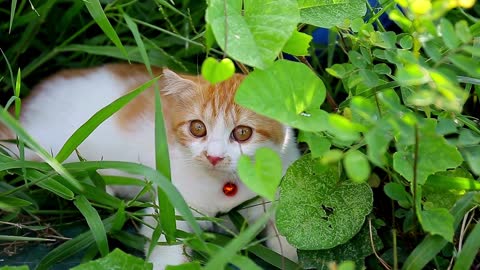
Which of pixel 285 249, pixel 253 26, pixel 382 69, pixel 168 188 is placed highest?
pixel 253 26

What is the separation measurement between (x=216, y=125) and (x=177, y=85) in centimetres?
15

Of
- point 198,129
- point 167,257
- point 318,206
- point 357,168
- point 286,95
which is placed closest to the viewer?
point 357,168

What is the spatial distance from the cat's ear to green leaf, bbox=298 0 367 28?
1.22 ft

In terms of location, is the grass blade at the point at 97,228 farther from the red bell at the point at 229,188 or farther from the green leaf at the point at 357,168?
the green leaf at the point at 357,168

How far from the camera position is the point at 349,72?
4.55 ft

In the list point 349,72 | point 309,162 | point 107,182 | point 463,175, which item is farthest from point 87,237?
point 463,175

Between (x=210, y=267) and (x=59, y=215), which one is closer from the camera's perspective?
(x=210, y=267)

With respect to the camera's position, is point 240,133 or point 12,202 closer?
point 12,202

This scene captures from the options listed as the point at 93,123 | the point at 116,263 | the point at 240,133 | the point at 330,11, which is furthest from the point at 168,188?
the point at 330,11

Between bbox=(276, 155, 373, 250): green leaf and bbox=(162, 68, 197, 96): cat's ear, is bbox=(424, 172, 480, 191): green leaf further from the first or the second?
bbox=(162, 68, 197, 96): cat's ear

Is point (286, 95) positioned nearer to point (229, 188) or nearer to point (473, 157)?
point (473, 157)

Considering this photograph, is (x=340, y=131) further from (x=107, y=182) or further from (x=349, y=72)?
(x=107, y=182)

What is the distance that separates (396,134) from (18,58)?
1394 mm

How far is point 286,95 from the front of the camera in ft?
4.09
